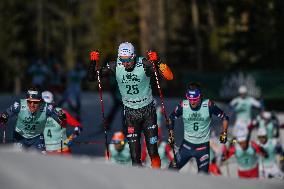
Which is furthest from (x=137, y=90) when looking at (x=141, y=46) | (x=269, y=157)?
(x=141, y=46)

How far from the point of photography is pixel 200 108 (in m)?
11.0

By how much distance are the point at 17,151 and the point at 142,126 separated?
5756 millimetres

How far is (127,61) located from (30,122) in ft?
7.26

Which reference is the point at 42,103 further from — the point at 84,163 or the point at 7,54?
the point at 7,54

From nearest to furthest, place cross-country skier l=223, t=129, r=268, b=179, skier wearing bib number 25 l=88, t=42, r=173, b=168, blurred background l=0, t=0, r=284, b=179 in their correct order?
skier wearing bib number 25 l=88, t=42, r=173, b=168 → cross-country skier l=223, t=129, r=268, b=179 → blurred background l=0, t=0, r=284, b=179

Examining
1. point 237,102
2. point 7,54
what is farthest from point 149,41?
point 7,54

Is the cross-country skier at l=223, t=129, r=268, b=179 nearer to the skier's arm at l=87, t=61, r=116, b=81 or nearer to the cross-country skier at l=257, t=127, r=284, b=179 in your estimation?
the cross-country skier at l=257, t=127, r=284, b=179

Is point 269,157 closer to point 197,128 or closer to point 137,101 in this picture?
point 197,128

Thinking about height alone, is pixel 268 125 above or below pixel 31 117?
below

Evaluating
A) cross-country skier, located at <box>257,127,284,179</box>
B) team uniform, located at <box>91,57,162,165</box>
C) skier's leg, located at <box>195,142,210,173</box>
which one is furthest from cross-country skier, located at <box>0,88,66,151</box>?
cross-country skier, located at <box>257,127,284,179</box>

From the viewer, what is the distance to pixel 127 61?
9.53 m

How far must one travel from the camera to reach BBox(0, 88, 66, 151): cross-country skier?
10438 millimetres

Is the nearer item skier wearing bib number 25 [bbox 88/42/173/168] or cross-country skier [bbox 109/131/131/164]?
skier wearing bib number 25 [bbox 88/42/173/168]

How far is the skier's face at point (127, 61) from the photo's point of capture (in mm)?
9492
